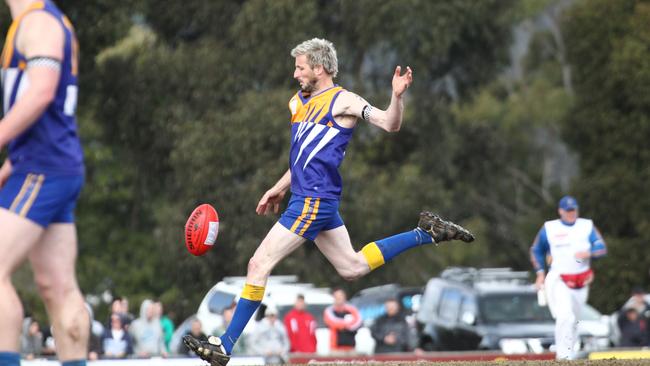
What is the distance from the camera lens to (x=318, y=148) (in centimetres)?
1100

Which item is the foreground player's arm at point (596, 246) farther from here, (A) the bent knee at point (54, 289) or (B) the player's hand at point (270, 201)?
(A) the bent knee at point (54, 289)

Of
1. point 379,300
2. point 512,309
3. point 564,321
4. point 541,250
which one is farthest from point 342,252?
point 379,300

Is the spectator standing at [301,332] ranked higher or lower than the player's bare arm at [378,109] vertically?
lower

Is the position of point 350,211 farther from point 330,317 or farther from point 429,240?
point 429,240

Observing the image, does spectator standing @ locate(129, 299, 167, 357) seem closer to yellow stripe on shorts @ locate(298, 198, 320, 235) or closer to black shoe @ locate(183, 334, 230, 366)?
black shoe @ locate(183, 334, 230, 366)

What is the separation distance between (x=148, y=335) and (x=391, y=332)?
403cm

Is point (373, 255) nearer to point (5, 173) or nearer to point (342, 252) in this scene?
point (342, 252)

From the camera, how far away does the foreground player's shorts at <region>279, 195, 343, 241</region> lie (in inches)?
431

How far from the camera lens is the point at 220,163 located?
42.3 meters

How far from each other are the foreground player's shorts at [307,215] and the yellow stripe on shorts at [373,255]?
0.68m

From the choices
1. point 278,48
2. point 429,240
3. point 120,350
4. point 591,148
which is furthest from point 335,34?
point 429,240

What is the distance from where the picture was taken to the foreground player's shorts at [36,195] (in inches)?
295

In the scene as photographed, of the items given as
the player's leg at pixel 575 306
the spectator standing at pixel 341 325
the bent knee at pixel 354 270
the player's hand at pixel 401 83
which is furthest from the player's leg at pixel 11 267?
the spectator standing at pixel 341 325

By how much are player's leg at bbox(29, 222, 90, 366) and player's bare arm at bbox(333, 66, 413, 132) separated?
344 cm
